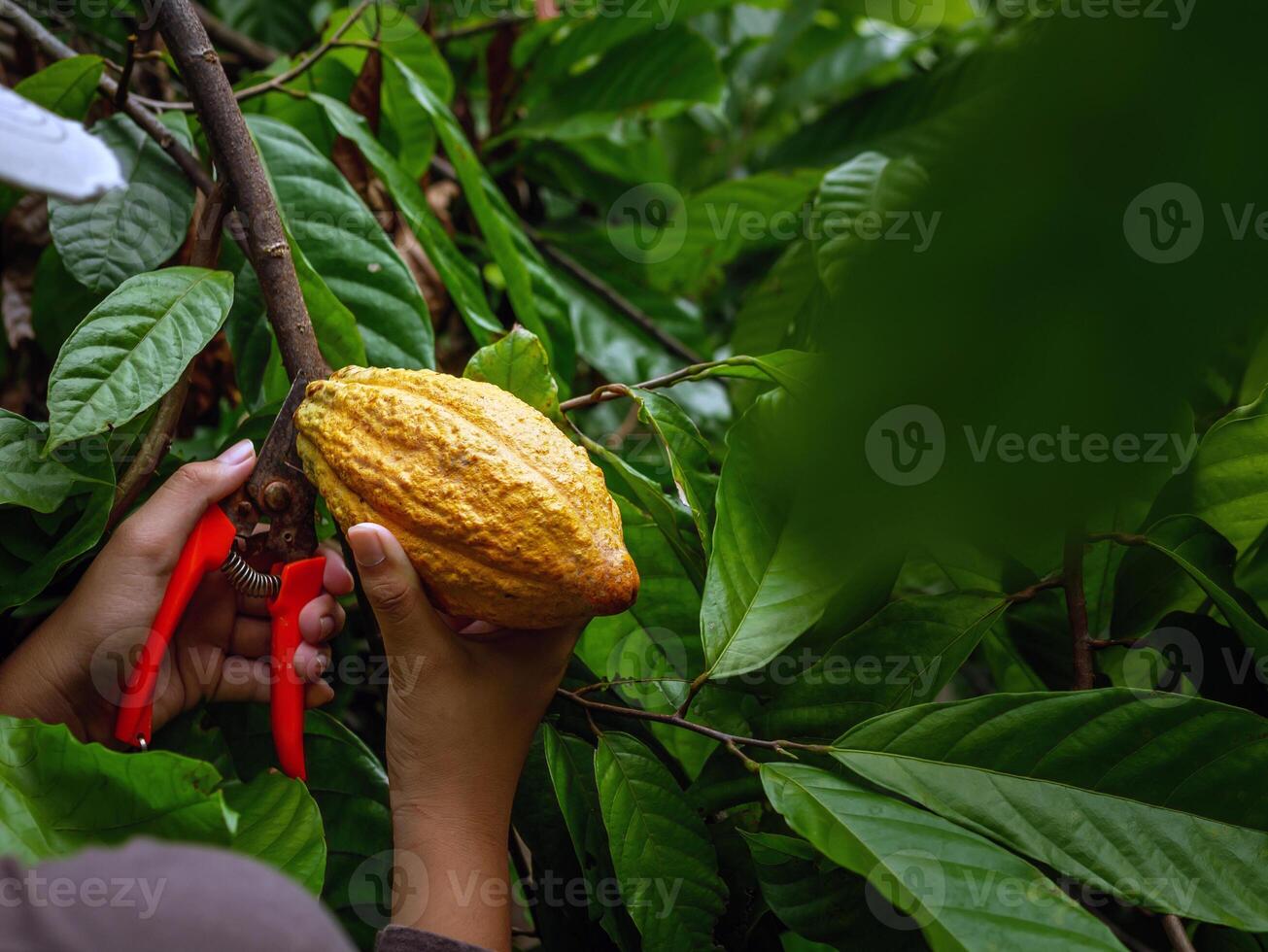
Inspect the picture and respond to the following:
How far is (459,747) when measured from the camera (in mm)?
813

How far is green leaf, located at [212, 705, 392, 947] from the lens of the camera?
0.95 metres

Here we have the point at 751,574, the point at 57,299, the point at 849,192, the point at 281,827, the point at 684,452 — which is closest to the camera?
the point at 281,827

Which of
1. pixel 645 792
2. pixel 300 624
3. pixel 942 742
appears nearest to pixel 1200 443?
pixel 942 742

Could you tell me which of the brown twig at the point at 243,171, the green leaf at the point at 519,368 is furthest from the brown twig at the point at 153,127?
the green leaf at the point at 519,368

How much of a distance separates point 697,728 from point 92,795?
46 cm

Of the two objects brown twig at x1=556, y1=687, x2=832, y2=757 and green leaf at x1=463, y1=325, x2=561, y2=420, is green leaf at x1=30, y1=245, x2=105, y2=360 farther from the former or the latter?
brown twig at x1=556, y1=687, x2=832, y2=757

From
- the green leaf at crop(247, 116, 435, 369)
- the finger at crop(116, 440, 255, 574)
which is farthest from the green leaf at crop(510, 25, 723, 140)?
the finger at crop(116, 440, 255, 574)

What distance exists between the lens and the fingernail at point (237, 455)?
0.86m

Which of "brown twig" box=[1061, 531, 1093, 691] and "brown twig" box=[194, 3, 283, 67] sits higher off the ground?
"brown twig" box=[194, 3, 283, 67]

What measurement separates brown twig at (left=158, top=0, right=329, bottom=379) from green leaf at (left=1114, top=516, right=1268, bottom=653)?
78 centimetres

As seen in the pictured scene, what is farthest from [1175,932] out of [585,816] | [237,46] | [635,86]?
[237,46]

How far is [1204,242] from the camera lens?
13cm

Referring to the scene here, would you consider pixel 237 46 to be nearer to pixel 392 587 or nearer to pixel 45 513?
pixel 45 513

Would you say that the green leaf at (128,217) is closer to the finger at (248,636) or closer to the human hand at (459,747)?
the finger at (248,636)
